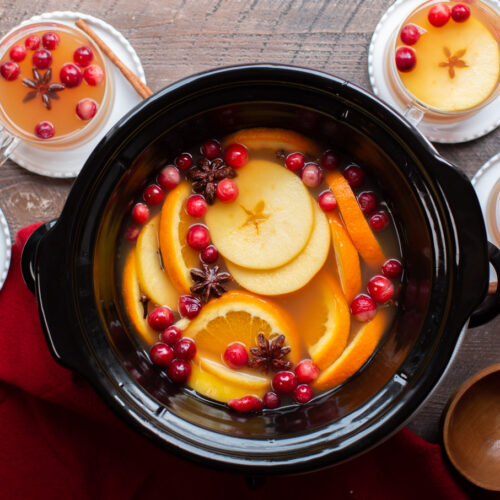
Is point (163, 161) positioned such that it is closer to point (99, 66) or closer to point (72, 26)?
point (99, 66)

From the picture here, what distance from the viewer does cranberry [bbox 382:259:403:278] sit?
1.53m

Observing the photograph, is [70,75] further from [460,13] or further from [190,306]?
[460,13]

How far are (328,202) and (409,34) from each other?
0.53 metres

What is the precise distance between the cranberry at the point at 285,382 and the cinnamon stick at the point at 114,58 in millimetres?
A: 842

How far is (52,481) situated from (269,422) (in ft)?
2.17

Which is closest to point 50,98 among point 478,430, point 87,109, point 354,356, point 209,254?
point 87,109

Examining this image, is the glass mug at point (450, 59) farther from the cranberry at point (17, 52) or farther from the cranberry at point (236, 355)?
the cranberry at point (17, 52)

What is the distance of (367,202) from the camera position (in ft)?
5.06

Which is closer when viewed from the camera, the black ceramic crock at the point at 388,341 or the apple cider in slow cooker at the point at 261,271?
the black ceramic crock at the point at 388,341

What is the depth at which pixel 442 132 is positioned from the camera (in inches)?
63.6

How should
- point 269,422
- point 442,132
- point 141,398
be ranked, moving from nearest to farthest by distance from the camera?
point 141,398 → point 269,422 → point 442,132

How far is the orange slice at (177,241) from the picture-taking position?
1507mm

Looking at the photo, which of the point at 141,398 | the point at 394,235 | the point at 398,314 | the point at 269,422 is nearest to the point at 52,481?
the point at 141,398

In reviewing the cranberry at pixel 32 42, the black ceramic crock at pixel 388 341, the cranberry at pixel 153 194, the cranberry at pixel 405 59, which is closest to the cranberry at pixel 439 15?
the cranberry at pixel 405 59
